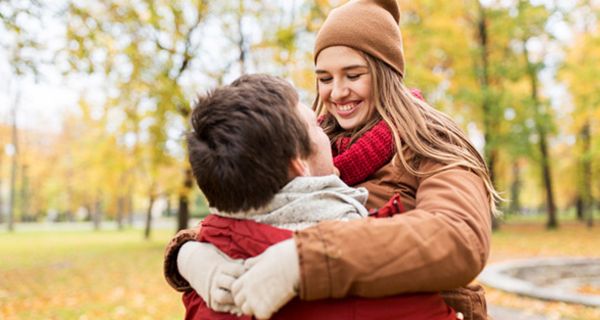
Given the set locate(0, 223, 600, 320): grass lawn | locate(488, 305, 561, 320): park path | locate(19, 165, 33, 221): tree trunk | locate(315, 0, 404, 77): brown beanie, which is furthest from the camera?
locate(19, 165, 33, 221): tree trunk

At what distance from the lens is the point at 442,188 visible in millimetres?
1650

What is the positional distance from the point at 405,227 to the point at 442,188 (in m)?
0.26

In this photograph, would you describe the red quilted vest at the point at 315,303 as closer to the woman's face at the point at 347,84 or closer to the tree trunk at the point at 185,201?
the woman's face at the point at 347,84

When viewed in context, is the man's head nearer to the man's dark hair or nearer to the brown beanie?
the man's dark hair

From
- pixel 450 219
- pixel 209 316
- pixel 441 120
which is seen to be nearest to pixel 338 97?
pixel 441 120

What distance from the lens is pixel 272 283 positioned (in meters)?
1.40

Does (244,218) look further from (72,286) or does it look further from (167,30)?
(167,30)

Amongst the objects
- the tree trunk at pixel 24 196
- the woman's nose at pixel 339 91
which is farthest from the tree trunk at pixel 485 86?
the tree trunk at pixel 24 196

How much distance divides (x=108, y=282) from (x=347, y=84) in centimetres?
1139

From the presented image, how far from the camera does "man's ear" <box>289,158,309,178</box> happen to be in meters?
1.58

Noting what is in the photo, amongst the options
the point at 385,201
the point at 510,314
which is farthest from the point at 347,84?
the point at 510,314

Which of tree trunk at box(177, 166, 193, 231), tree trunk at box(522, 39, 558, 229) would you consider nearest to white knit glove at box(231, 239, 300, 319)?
tree trunk at box(177, 166, 193, 231)

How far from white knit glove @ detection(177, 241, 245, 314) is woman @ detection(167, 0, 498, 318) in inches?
2.6

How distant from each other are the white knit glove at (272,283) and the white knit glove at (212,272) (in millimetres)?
117
